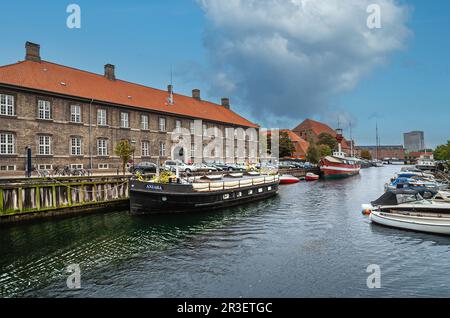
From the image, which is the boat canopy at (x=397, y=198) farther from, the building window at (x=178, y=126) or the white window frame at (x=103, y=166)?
the building window at (x=178, y=126)

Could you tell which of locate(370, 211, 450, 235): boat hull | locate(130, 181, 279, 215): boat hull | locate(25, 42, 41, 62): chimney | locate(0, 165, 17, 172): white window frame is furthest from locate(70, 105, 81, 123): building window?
locate(370, 211, 450, 235): boat hull

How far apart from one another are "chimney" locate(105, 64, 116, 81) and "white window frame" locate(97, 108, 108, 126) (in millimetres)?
9469

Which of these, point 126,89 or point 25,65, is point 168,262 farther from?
point 126,89

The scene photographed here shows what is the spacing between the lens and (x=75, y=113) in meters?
39.1

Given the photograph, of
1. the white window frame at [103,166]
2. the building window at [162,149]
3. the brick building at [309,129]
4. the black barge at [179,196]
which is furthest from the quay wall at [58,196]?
the brick building at [309,129]

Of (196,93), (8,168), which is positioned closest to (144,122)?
(8,168)

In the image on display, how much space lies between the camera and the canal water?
1131 cm

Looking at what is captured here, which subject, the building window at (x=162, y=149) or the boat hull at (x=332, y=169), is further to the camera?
the boat hull at (x=332, y=169)

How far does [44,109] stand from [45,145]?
3906 mm

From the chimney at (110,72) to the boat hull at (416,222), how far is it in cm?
4190

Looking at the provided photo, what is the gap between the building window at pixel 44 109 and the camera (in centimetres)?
3572

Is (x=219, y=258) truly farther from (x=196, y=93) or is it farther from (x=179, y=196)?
(x=196, y=93)

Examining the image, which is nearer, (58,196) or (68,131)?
(58,196)

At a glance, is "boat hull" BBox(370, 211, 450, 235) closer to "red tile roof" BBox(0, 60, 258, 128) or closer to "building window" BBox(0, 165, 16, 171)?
"building window" BBox(0, 165, 16, 171)
